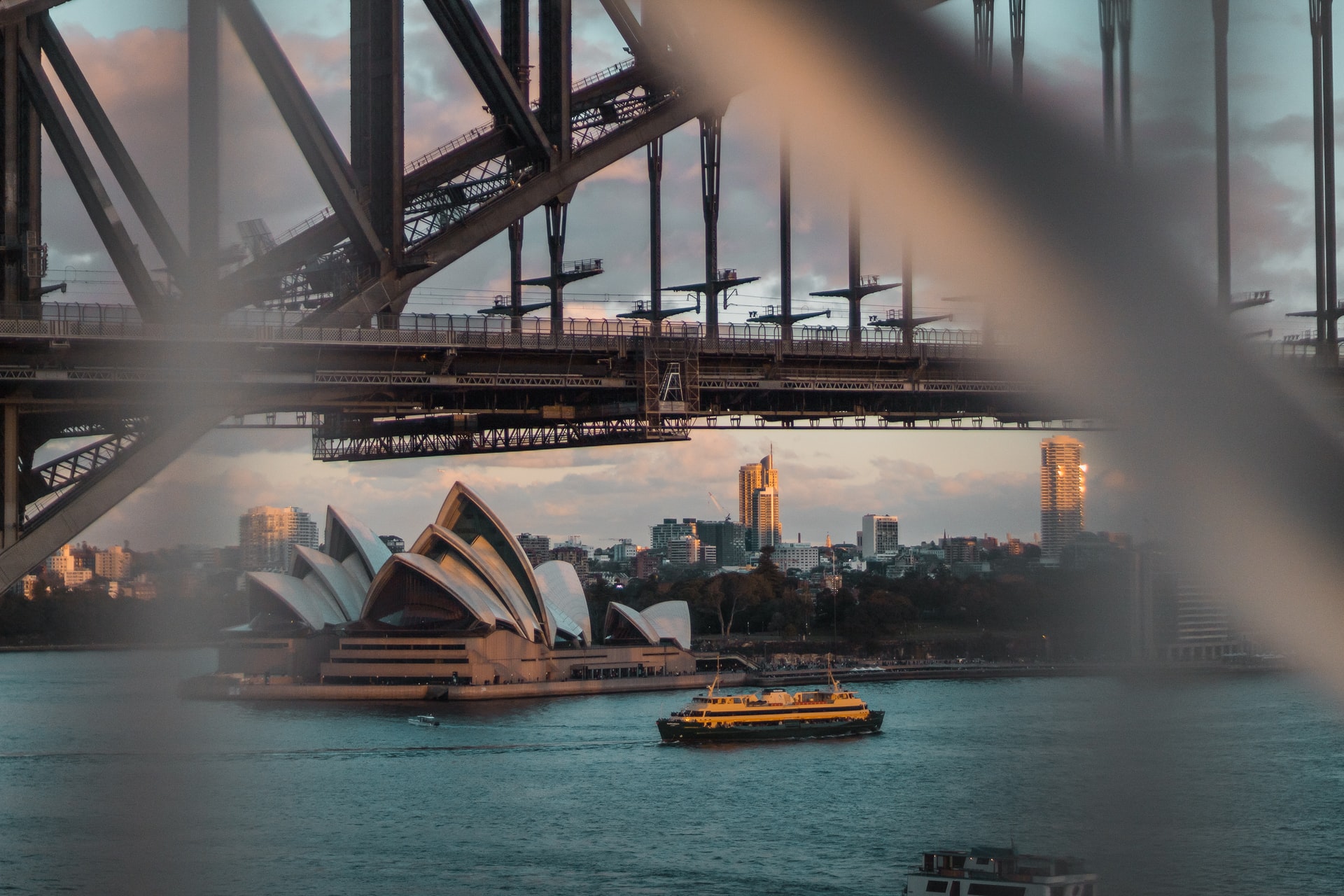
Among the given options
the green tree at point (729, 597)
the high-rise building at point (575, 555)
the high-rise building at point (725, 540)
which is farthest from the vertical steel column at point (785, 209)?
the high-rise building at point (725, 540)

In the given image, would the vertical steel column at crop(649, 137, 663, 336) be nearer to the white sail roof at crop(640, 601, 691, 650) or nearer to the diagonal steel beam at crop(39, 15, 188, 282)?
the diagonal steel beam at crop(39, 15, 188, 282)

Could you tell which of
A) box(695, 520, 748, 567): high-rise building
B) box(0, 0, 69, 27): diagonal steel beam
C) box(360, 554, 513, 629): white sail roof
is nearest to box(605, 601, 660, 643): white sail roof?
box(360, 554, 513, 629): white sail roof

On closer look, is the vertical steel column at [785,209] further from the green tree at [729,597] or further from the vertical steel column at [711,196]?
the green tree at [729,597]

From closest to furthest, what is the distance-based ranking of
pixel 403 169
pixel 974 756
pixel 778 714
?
1. pixel 403 169
2. pixel 974 756
3. pixel 778 714

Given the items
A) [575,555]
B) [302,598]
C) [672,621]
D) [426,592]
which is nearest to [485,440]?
[426,592]

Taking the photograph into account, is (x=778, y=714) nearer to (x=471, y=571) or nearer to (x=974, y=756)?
(x=974, y=756)

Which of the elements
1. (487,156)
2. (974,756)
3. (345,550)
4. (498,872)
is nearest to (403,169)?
(487,156)
